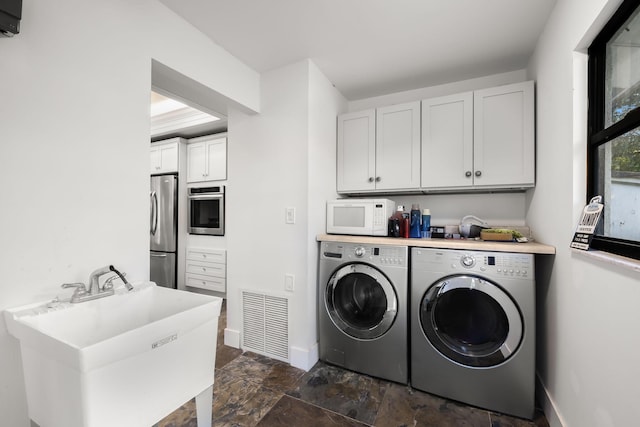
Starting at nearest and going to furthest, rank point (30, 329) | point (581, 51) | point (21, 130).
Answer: point (30, 329)
point (21, 130)
point (581, 51)

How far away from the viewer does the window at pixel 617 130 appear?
1006mm

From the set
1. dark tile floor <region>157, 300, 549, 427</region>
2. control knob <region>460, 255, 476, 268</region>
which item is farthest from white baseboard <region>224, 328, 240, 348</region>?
control knob <region>460, 255, 476, 268</region>

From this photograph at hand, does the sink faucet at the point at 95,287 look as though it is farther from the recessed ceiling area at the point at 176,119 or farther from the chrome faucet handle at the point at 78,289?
the recessed ceiling area at the point at 176,119

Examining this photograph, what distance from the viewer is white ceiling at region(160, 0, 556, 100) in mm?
1577

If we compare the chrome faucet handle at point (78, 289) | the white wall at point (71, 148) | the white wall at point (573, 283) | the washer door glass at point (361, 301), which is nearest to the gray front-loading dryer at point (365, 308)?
the washer door glass at point (361, 301)

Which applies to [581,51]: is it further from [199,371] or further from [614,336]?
[199,371]

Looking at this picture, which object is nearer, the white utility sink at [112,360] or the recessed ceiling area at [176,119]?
the white utility sink at [112,360]

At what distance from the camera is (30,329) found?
905mm

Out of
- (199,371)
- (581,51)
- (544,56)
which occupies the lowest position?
(199,371)

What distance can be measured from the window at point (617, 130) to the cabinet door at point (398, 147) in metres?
1.11

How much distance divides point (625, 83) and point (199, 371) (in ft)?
6.85

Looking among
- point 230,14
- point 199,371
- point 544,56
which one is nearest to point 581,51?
point 544,56

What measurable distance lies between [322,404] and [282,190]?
1.48m

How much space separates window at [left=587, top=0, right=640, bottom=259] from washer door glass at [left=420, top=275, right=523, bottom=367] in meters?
0.60
